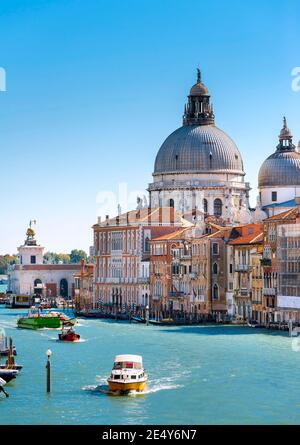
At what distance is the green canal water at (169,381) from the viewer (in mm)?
28578

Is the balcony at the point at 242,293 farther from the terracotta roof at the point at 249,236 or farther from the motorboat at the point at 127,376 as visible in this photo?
the motorboat at the point at 127,376

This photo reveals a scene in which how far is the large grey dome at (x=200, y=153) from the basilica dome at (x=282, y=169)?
1.25 m

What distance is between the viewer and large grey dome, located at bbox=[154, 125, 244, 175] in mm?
73812

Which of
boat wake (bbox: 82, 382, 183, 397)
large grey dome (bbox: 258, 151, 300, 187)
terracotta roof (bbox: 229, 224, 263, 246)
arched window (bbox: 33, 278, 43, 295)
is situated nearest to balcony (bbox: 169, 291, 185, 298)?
terracotta roof (bbox: 229, 224, 263, 246)

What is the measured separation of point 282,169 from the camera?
74.6 meters

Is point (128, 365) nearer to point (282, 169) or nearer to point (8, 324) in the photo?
point (8, 324)

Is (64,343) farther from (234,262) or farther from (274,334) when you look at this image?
(234,262)

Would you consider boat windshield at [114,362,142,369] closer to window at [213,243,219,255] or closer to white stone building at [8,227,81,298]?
window at [213,243,219,255]

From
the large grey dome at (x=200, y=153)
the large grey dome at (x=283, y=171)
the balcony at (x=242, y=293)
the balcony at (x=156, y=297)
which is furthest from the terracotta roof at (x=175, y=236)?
the large grey dome at (x=283, y=171)

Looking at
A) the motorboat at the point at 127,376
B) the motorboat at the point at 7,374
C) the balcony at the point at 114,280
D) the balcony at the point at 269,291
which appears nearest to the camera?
the motorboat at the point at 127,376

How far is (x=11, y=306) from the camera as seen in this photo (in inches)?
3073

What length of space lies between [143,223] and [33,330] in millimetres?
16060
